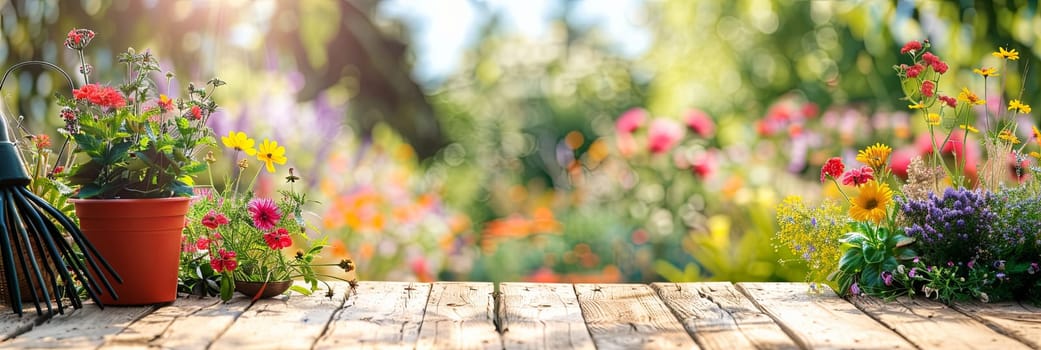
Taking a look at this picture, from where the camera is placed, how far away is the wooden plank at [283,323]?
221cm

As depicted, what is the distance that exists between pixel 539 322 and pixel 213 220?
0.90 meters

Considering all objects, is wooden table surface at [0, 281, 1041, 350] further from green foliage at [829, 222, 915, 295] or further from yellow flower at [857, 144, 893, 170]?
yellow flower at [857, 144, 893, 170]

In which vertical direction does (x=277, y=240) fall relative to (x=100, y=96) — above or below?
below

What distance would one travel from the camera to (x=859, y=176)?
2830 millimetres

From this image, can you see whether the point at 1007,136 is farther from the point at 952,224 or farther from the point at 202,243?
the point at 202,243

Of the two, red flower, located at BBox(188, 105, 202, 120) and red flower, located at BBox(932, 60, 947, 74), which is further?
red flower, located at BBox(932, 60, 947, 74)

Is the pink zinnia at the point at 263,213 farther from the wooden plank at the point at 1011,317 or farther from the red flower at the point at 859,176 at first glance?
the wooden plank at the point at 1011,317

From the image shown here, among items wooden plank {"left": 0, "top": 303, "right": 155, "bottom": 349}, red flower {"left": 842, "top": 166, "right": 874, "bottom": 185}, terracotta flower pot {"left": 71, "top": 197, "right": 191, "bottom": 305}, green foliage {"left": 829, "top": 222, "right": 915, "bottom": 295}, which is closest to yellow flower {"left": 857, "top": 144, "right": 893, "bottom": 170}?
red flower {"left": 842, "top": 166, "right": 874, "bottom": 185}

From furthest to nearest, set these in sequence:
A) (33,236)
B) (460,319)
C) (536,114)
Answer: (536,114) < (33,236) < (460,319)

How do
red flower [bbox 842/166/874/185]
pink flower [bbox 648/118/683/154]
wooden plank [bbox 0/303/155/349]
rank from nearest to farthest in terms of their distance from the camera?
wooden plank [bbox 0/303/155/349] < red flower [bbox 842/166/874/185] < pink flower [bbox 648/118/683/154]

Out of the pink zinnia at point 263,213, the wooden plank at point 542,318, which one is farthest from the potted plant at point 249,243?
the wooden plank at point 542,318

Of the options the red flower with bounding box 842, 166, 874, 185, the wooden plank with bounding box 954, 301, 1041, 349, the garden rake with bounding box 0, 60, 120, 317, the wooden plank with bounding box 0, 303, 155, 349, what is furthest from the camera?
the red flower with bounding box 842, 166, 874, 185

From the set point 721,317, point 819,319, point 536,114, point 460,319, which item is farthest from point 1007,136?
point 536,114

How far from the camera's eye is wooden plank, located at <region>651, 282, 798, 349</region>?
2.25m
